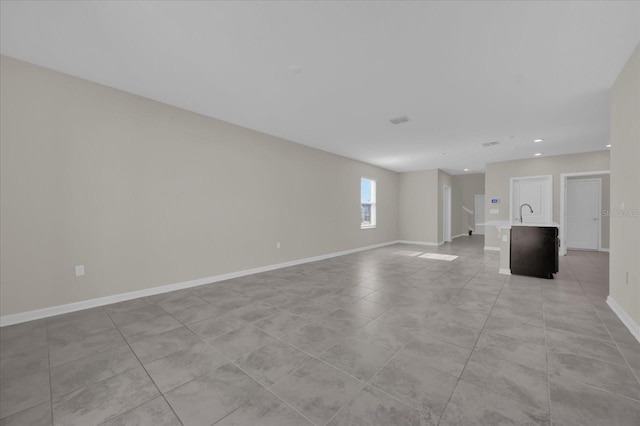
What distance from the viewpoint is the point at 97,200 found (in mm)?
3154

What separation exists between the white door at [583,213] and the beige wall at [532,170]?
1219 millimetres

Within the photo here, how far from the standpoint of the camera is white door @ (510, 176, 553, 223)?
699cm

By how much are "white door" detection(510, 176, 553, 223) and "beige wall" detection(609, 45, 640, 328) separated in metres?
4.27

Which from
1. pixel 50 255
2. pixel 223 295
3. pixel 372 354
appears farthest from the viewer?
pixel 223 295

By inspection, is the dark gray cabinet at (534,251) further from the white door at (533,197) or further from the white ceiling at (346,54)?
the white door at (533,197)

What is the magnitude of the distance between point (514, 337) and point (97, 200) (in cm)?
474

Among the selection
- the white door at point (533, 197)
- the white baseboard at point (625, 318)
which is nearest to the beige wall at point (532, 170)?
the white door at point (533, 197)

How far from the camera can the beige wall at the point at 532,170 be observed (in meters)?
6.57

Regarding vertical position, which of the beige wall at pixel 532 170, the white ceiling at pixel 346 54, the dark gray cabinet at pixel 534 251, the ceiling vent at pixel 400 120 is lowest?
the dark gray cabinet at pixel 534 251

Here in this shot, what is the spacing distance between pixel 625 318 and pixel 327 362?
3095mm

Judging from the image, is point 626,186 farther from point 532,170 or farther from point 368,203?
point 368,203

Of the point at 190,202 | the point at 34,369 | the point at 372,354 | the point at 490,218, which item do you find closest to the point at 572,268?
the point at 490,218

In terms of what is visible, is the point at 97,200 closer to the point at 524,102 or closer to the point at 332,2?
Answer: the point at 332,2

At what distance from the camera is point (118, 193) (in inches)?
130
